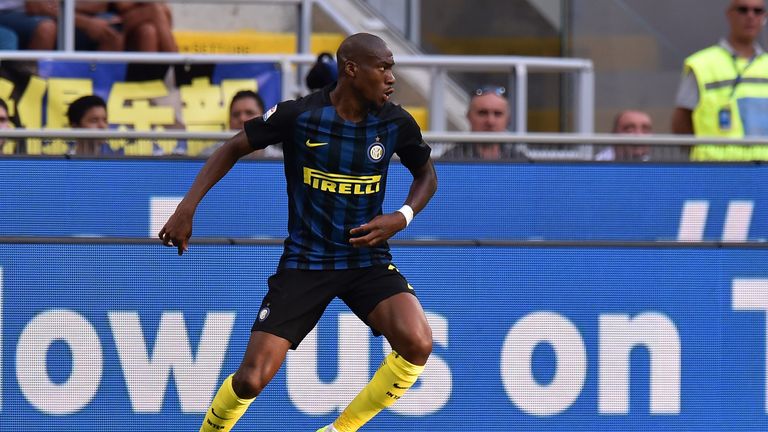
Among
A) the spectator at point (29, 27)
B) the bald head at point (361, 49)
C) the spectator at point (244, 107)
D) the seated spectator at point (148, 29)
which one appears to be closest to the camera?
the bald head at point (361, 49)

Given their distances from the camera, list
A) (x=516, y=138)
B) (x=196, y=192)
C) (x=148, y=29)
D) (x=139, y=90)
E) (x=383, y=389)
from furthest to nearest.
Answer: (x=148, y=29) → (x=139, y=90) → (x=516, y=138) → (x=383, y=389) → (x=196, y=192)

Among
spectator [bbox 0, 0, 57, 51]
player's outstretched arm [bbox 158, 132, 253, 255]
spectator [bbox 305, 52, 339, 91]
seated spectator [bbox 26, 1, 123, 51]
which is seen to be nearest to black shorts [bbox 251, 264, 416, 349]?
player's outstretched arm [bbox 158, 132, 253, 255]

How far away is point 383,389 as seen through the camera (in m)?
6.79

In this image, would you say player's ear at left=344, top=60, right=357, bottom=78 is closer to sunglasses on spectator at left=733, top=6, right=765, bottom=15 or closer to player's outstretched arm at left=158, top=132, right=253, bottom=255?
player's outstretched arm at left=158, top=132, right=253, bottom=255

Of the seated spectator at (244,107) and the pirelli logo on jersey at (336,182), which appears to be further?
the seated spectator at (244,107)

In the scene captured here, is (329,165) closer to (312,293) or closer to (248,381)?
(312,293)

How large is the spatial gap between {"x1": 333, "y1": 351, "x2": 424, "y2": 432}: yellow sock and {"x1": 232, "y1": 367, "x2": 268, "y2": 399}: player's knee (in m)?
0.52

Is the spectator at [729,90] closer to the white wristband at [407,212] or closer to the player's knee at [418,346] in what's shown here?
the white wristband at [407,212]

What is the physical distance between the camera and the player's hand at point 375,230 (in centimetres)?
654

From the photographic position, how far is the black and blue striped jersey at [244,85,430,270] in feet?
21.8

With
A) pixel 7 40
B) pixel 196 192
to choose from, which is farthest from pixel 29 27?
pixel 196 192

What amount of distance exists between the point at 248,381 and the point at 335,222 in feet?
2.61

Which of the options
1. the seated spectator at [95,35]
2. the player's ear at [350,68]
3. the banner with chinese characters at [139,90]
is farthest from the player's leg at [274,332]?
the seated spectator at [95,35]

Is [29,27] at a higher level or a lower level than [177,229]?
higher
